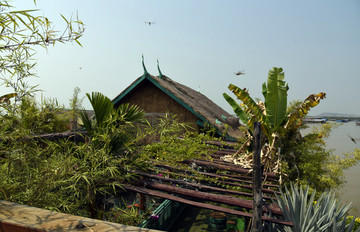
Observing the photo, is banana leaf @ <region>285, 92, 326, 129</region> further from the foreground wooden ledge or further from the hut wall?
the foreground wooden ledge

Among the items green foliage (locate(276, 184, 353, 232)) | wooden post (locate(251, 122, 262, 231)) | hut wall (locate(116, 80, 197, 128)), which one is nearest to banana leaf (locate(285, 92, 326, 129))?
hut wall (locate(116, 80, 197, 128))

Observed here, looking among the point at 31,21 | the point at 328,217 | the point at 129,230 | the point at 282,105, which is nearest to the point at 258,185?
the point at 129,230

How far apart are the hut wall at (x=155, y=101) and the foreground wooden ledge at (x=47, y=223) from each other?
9193 mm

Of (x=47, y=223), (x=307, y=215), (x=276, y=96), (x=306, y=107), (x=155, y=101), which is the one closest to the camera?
(x=47, y=223)

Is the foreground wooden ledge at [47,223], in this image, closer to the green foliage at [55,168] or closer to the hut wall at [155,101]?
the green foliage at [55,168]

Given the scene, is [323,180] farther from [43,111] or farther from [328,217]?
[43,111]

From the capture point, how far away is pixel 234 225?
815 centimetres

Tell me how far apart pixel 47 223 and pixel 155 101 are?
10.3 meters

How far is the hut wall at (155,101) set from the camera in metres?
10.9

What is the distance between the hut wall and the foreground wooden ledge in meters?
9.19

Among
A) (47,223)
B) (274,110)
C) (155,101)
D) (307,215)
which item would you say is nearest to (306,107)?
(274,110)

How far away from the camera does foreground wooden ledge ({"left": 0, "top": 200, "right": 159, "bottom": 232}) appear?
1.31 m

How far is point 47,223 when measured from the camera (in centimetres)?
137

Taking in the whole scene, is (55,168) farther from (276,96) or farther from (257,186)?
(276,96)
